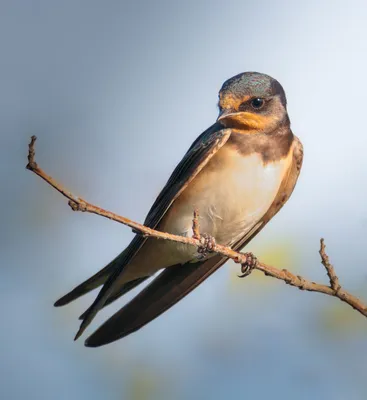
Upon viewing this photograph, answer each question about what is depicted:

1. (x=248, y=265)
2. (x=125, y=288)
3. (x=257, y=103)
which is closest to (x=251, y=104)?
(x=257, y=103)

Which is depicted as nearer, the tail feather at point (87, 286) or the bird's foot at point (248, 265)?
the bird's foot at point (248, 265)

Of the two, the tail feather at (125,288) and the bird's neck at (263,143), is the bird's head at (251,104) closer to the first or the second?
the bird's neck at (263,143)

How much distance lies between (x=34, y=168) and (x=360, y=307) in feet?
3.17

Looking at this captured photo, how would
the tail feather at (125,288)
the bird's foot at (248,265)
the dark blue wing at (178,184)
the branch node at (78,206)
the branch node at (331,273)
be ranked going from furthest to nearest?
the tail feather at (125,288) → the dark blue wing at (178,184) → the bird's foot at (248,265) → the branch node at (331,273) → the branch node at (78,206)

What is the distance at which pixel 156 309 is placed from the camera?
337cm

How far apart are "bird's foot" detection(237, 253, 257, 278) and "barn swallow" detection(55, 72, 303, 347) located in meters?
0.19

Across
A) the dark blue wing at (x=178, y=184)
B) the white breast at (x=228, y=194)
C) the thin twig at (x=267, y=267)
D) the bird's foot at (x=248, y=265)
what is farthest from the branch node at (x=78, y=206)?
the white breast at (x=228, y=194)

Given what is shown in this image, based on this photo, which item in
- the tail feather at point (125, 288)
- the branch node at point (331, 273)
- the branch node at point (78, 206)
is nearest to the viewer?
the branch node at point (78, 206)

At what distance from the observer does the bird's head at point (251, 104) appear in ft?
10.1

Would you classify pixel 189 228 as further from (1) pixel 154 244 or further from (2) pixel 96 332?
(2) pixel 96 332

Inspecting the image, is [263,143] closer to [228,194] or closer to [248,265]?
[228,194]

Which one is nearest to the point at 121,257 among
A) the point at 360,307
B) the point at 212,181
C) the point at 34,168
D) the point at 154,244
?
the point at 154,244

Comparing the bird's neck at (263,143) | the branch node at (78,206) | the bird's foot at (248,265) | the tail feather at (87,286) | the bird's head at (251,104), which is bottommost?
the tail feather at (87,286)

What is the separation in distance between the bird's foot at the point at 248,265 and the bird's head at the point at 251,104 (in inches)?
17.7
